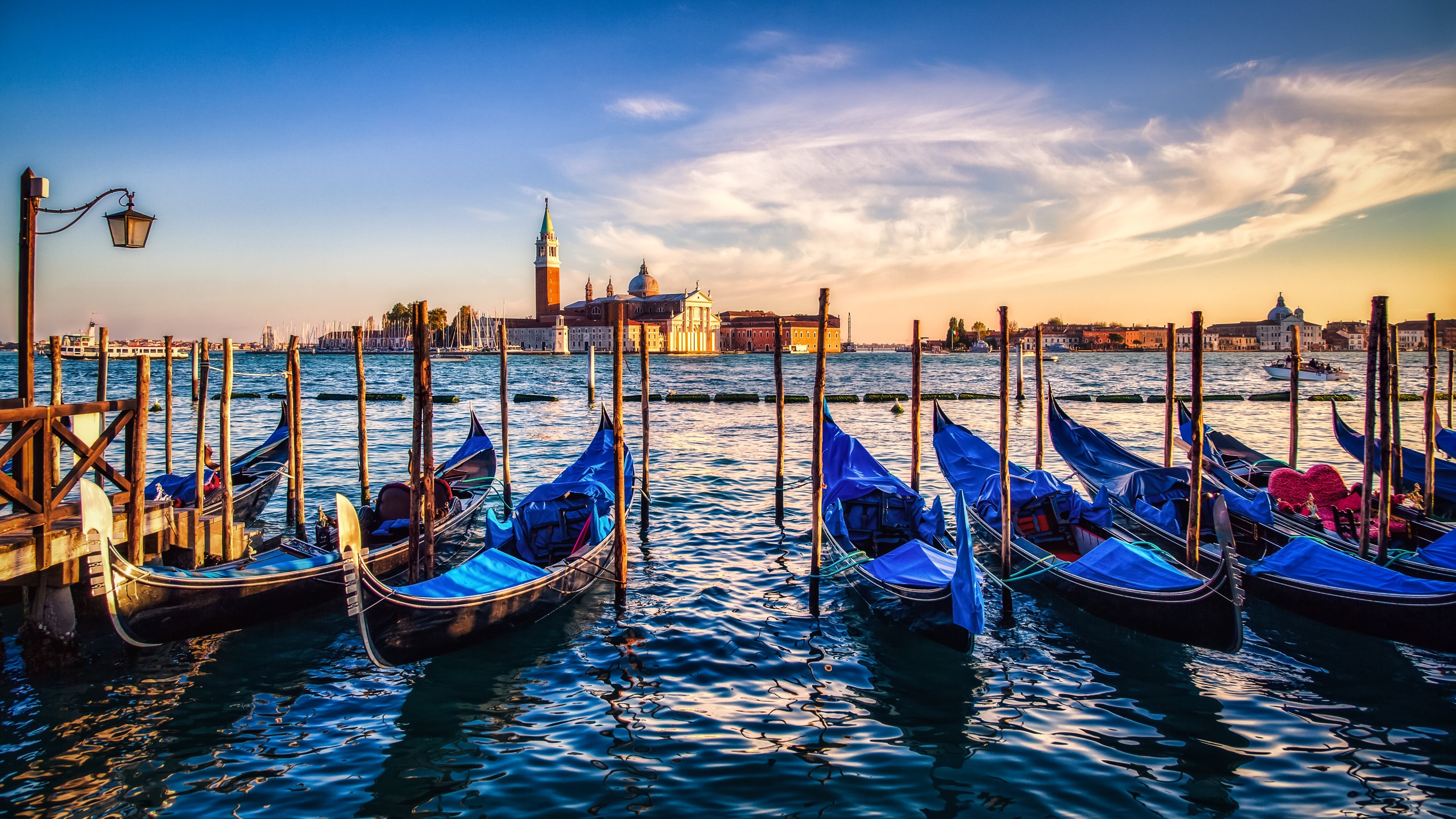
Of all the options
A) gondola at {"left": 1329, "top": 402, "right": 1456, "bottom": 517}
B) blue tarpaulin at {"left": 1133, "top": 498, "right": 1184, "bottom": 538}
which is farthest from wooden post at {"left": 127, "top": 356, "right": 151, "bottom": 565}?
gondola at {"left": 1329, "top": 402, "right": 1456, "bottom": 517}

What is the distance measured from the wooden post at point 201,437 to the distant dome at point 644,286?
79.2 metres

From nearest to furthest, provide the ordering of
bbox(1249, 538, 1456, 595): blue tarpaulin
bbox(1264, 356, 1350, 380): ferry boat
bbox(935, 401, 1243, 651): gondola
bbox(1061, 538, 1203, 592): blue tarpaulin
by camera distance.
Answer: bbox(935, 401, 1243, 651): gondola < bbox(1249, 538, 1456, 595): blue tarpaulin < bbox(1061, 538, 1203, 592): blue tarpaulin < bbox(1264, 356, 1350, 380): ferry boat

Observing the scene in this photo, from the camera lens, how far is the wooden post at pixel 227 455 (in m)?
5.61

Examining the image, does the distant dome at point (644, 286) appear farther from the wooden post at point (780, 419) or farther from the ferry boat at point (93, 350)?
the wooden post at point (780, 419)

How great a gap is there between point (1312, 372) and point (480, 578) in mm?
33956

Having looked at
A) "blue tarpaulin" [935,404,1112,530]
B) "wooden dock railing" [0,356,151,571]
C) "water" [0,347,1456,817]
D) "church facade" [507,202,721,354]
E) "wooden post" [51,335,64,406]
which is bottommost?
"water" [0,347,1456,817]

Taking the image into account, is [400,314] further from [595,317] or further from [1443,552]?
[1443,552]

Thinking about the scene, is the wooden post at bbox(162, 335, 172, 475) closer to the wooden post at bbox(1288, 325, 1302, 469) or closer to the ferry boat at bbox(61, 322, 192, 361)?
the wooden post at bbox(1288, 325, 1302, 469)

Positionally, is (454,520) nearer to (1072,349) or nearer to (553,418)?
(553,418)

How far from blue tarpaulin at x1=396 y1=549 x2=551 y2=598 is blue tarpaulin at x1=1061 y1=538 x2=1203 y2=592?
132 inches

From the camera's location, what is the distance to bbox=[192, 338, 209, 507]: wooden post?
601 cm

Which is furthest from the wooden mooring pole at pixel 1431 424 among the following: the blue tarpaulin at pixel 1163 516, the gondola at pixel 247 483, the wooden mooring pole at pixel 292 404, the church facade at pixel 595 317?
the church facade at pixel 595 317

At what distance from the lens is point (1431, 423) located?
24.0 feet

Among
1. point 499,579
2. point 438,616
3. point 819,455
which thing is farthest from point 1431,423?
point 438,616
